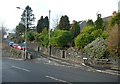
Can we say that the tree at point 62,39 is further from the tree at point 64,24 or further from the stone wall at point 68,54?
the tree at point 64,24

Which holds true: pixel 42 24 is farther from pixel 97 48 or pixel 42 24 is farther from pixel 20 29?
pixel 97 48

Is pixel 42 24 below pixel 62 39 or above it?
above

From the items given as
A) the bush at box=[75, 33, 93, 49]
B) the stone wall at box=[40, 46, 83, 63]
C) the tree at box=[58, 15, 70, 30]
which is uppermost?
the tree at box=[58, 15, 70, 30]

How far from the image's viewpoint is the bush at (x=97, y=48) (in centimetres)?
3662

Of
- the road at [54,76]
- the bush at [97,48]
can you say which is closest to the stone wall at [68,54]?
the bush at [97,48]

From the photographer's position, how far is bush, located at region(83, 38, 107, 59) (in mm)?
36625

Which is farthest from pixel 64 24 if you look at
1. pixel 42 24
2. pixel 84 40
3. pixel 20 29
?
pixel 20 29

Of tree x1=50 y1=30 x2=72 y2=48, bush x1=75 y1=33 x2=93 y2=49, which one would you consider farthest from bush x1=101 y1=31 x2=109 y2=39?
tree x1=50 y1=30 x2=72 y2=48

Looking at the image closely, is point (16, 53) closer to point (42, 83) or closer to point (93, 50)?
point (93, 50)

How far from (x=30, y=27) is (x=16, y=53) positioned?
52223mm

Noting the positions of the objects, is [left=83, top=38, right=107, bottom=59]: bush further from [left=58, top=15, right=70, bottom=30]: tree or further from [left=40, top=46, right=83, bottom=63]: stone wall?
[left=58, top=15, right=70, bottom=30]: tree

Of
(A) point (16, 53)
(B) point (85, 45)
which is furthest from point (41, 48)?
(B) point (85, 45)

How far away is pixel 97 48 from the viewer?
37.5 meters

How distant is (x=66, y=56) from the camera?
46.6 m
